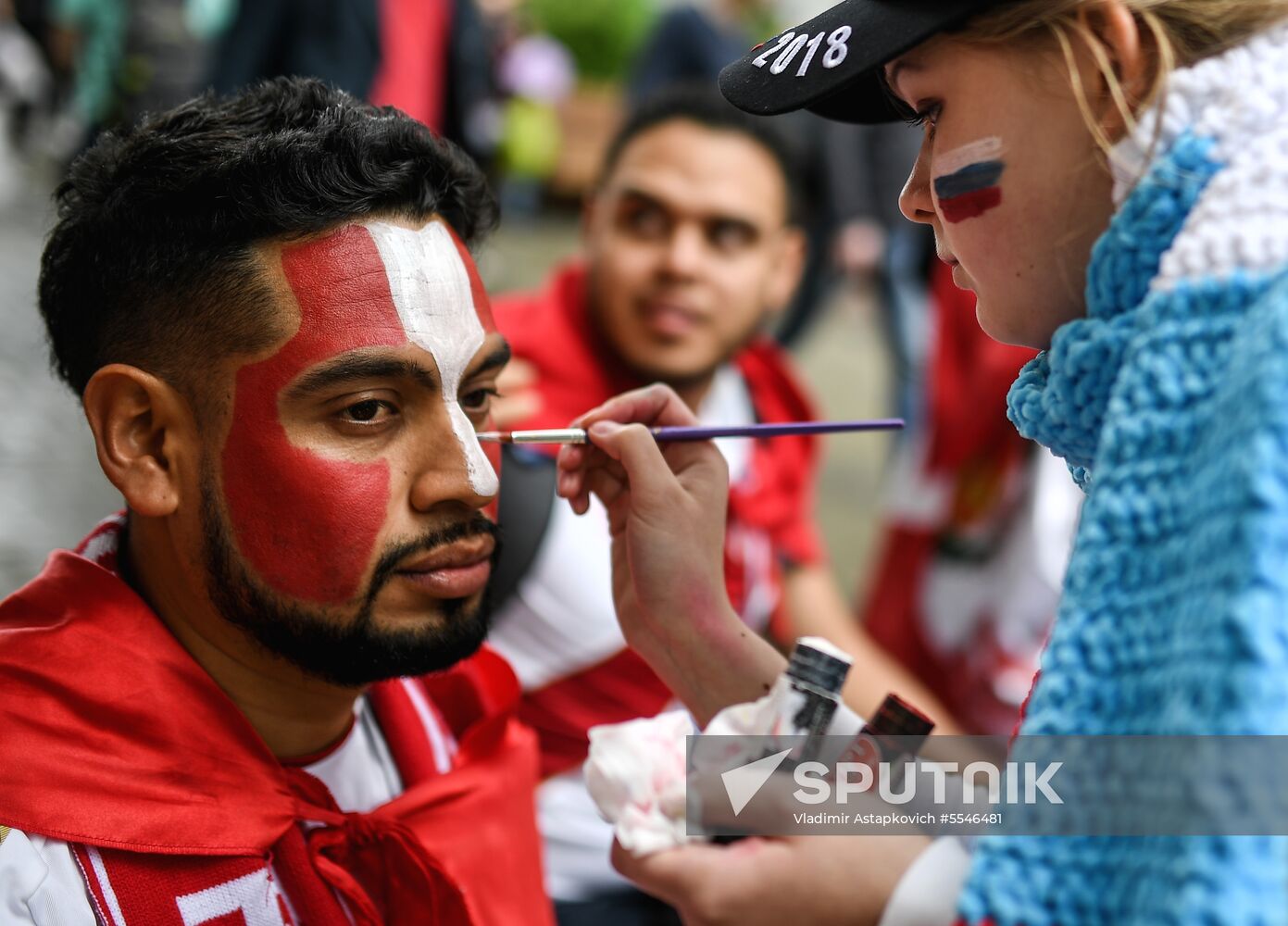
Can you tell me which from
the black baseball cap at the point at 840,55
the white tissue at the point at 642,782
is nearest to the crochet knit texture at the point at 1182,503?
the black baseball cap at the point at 840,55

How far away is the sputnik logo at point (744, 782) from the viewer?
1.06 metres

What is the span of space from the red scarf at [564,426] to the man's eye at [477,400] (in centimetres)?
70

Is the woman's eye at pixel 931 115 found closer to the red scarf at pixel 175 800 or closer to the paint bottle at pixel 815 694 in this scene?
the paint bottle at pixel 815 694

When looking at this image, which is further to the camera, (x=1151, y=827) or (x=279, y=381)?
(x=279, y=381)

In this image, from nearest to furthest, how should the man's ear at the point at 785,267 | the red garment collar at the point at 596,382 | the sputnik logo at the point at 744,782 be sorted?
the sputnik logo at the point at 744,782, the red garment collar at the point at 596,382, the man's ear at the point at 785,267

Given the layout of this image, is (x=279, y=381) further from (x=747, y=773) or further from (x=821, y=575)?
(x=821, y=575)

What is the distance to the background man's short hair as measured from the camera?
2.40 metres

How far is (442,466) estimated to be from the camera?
1.21 m

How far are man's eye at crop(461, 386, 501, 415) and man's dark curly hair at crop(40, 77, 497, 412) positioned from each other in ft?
0.63

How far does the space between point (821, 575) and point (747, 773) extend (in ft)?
4.43

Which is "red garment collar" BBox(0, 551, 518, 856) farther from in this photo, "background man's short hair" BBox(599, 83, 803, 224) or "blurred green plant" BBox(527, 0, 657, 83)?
"blurred green plant" BBox(527, 0, 657, 83)

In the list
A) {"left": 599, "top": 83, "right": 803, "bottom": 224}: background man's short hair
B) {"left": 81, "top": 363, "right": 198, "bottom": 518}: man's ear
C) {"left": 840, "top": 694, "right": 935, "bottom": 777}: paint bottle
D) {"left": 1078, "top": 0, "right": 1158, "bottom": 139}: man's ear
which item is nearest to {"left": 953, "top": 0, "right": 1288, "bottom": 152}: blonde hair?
{"left": 1078, "top": 0, "right": 1158, "bottom": 139}: man's ear

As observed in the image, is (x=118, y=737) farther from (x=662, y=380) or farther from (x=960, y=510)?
(x=960, y=510)

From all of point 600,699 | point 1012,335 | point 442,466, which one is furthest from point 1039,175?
point 600,699
